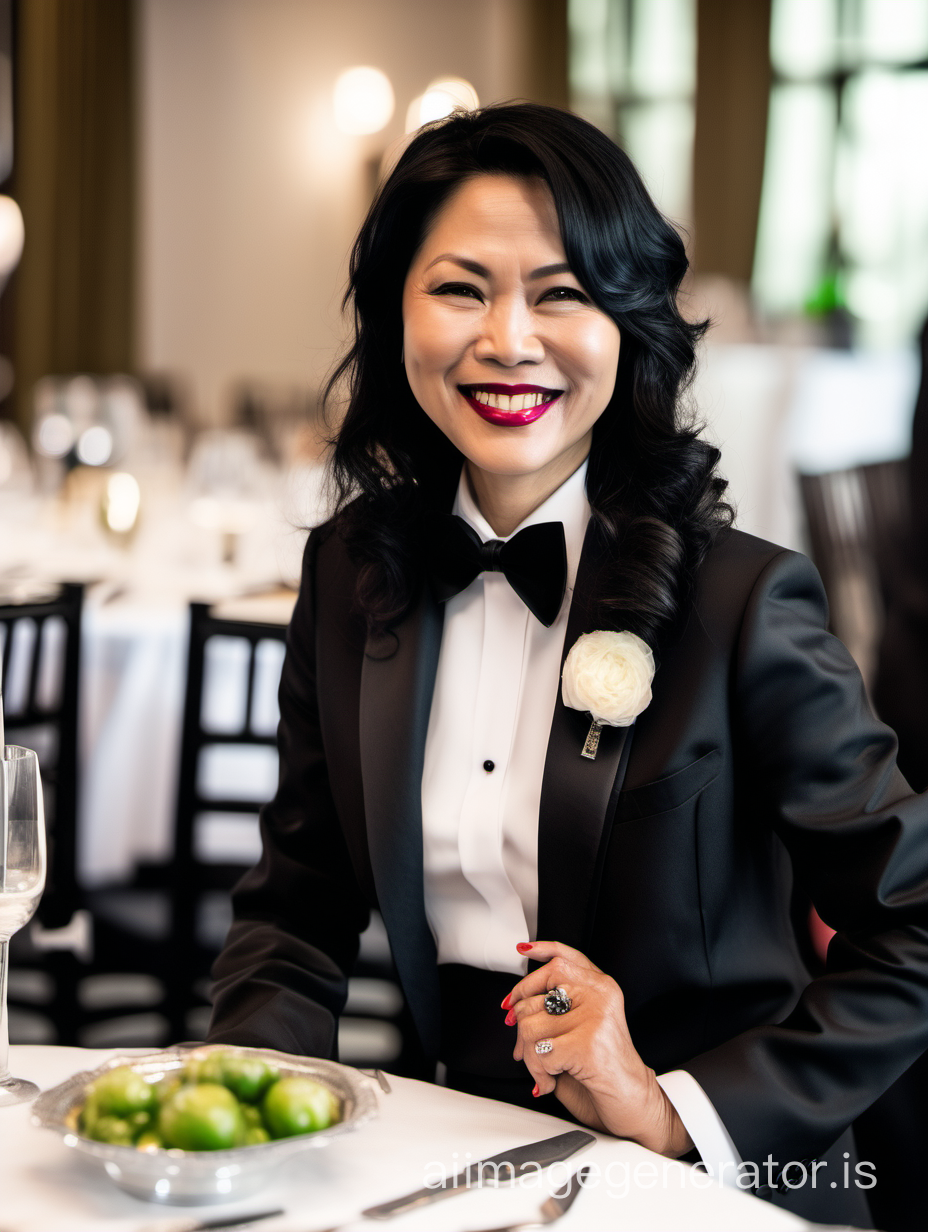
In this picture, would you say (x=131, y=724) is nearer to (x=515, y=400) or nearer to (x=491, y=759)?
(x=491, y=759)

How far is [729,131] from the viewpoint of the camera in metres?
8.75

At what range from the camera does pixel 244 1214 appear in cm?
87

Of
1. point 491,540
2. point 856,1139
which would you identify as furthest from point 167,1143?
point 856,1139

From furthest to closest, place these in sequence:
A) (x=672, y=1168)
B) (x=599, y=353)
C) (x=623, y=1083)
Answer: (x=599, y=353), (x=623, y=1083), (x=672, y=1168)

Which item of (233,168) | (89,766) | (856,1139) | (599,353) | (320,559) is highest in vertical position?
(233,168)

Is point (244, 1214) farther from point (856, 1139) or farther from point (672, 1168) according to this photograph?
point (856, 1139)

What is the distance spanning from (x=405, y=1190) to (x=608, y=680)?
0.50 metres

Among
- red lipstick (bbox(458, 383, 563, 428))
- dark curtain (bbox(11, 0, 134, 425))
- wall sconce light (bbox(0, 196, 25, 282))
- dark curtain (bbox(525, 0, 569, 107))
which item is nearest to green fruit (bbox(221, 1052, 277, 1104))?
red lipstick (bbox(458, 383, 563, 428))

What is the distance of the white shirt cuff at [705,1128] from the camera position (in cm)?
112

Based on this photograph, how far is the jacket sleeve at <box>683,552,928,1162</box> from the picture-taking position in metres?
1.16

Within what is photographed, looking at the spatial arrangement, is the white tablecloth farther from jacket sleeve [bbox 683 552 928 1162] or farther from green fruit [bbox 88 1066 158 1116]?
green fruit [bbox 88 1066 158 1116]

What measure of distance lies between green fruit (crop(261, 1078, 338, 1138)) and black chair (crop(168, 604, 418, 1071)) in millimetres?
1243

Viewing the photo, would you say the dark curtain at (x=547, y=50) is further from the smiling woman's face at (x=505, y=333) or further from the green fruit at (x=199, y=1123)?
the green fruit at (x=199, y=1123)

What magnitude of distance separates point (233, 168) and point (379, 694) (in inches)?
343
